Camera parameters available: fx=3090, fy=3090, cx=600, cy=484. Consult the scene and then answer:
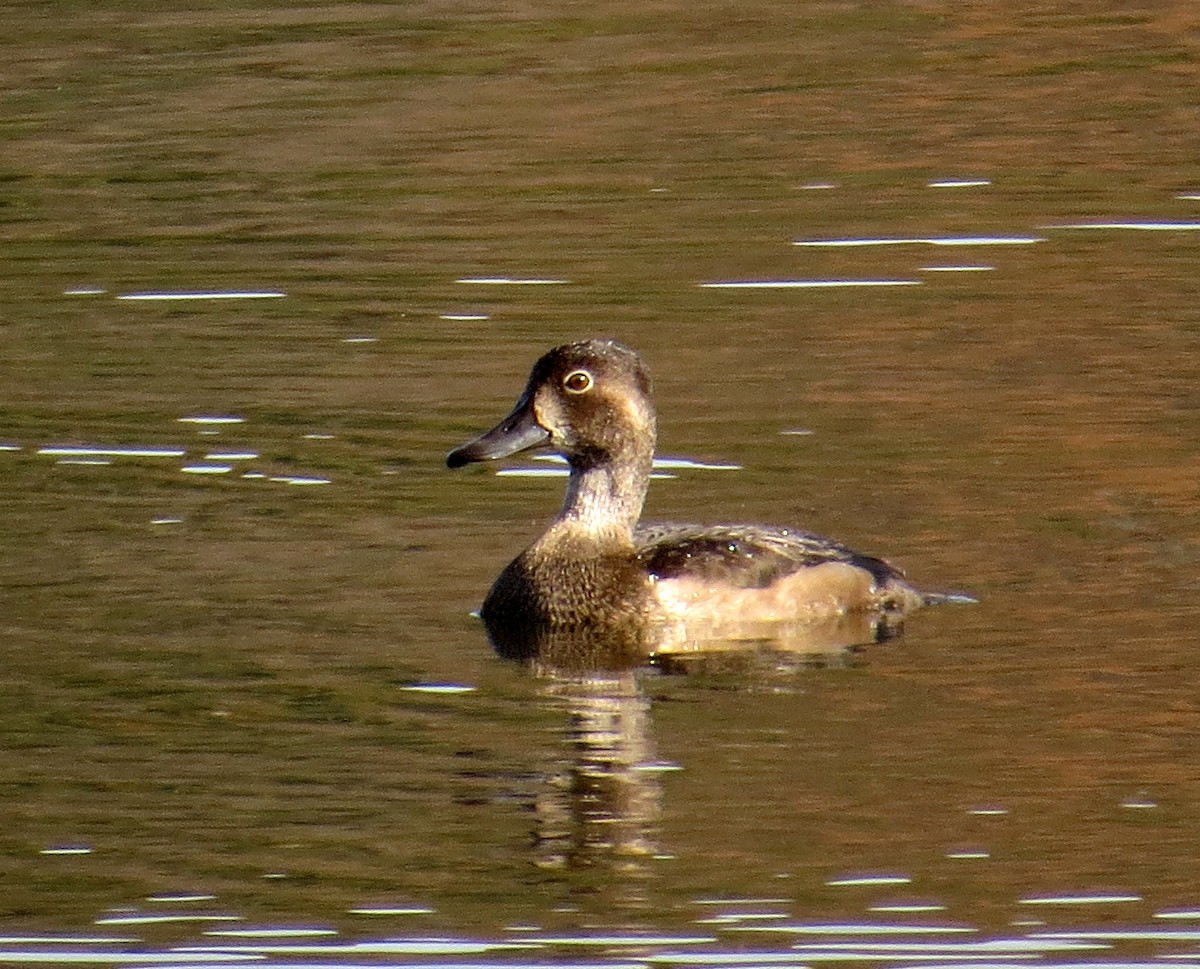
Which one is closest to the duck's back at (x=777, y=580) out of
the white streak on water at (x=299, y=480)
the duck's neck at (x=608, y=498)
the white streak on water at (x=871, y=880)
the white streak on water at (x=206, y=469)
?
the duck's neck at (x=608, y=498)

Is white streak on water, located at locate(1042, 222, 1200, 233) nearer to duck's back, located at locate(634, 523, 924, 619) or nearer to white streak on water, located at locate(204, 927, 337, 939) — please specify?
duck's back, located at locate(634, 523, 924, 619)

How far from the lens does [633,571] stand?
1111cm

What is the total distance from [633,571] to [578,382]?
0.79 m

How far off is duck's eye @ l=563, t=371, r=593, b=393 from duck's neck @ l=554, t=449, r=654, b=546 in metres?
0.28

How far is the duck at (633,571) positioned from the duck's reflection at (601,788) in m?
0.76

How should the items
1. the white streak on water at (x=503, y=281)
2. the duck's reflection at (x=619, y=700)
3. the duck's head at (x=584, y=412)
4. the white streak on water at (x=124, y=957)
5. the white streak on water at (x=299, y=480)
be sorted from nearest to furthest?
1. the white streak on water at (x=124, y=957)
2. the duck's reflection at (x=619, y=700)
3. the duck's head at (x=584, y=412)
4. the white streak on water at (x=299, y=480)
5. the white streak on water at (x=503, y=281)

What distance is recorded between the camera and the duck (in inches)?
431

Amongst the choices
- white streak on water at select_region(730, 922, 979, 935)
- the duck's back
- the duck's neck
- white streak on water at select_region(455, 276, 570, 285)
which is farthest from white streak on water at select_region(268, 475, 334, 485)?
white streak on water at select_region(730, 922, 979, 935)

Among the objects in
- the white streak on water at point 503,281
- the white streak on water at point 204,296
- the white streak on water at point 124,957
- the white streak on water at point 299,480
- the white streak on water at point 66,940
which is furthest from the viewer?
the white streak on water at point 503,281

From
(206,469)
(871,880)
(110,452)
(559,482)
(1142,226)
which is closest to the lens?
(871,880)

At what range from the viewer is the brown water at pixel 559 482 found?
8492 millimetres

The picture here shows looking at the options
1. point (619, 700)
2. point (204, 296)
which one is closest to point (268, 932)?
point (619, 700)

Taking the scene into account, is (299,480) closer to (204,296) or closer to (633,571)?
(633,571)

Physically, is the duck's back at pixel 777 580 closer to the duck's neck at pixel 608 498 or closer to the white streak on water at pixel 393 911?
the duck's neck at pixel 608 498
